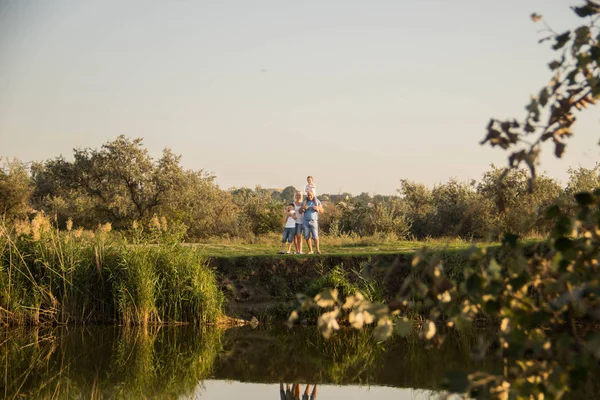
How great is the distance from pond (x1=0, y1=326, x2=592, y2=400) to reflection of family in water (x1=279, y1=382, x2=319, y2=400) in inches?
1.2

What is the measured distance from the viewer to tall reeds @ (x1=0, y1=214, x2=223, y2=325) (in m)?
14.8

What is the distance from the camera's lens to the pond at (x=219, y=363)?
431 inches

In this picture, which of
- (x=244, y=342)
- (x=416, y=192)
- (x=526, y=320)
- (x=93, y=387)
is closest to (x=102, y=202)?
(x=416, y=192)

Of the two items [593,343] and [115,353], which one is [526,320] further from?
[115,353]

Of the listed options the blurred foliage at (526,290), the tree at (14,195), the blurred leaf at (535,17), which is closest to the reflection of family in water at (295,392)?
the blurred foliage at (526,290)

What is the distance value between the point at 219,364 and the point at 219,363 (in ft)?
0.16

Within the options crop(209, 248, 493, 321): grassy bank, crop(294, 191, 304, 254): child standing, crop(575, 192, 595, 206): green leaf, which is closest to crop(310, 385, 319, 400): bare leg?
crop(209, 248, 493, 321): grassy bank

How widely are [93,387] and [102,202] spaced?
1937 cm

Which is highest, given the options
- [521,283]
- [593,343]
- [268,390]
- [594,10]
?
[594,10]

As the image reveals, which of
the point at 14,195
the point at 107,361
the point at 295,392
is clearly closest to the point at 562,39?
the point at 295,392

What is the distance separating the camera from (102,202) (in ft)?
97.6

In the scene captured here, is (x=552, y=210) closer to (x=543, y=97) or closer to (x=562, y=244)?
(x=562, y=244)

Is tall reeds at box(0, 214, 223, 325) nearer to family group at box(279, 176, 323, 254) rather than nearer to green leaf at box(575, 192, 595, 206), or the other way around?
family group at box(279, 176, 323, 254)

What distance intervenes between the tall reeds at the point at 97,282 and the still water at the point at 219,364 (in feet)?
1.32
